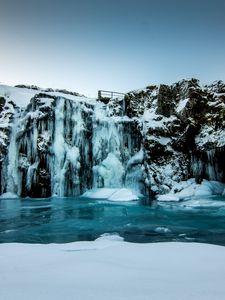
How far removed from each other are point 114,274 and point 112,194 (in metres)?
17.8

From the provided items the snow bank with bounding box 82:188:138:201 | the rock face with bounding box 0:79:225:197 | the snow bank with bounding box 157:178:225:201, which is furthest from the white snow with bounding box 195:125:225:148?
the snow bank with bounding box 82:188:138:201

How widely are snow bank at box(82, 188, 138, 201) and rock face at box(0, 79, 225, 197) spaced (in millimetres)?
886

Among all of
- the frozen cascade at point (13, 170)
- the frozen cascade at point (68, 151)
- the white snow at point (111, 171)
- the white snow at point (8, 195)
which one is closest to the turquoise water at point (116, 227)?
the white snow at point (8, 195)

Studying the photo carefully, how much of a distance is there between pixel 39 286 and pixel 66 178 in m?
20.5

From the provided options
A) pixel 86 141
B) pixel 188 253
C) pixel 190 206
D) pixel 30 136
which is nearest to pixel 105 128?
pixel 86 141

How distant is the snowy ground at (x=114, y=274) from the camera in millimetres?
2529

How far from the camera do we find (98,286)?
8.98 ft

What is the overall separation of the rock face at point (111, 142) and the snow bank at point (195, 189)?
57 centimetres

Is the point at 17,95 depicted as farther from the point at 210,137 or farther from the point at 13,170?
the point at 210,137

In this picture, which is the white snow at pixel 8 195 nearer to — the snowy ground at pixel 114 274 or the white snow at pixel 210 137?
the white snow at pixel 210 137

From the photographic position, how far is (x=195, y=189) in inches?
863

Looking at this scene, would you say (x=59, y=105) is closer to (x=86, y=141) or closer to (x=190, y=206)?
(x=86, y=141)

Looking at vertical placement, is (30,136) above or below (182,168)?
above

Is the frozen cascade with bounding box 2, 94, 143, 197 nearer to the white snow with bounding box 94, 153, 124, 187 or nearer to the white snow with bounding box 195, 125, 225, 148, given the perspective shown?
the white snow with bounding box 94, 153, 124, 187
